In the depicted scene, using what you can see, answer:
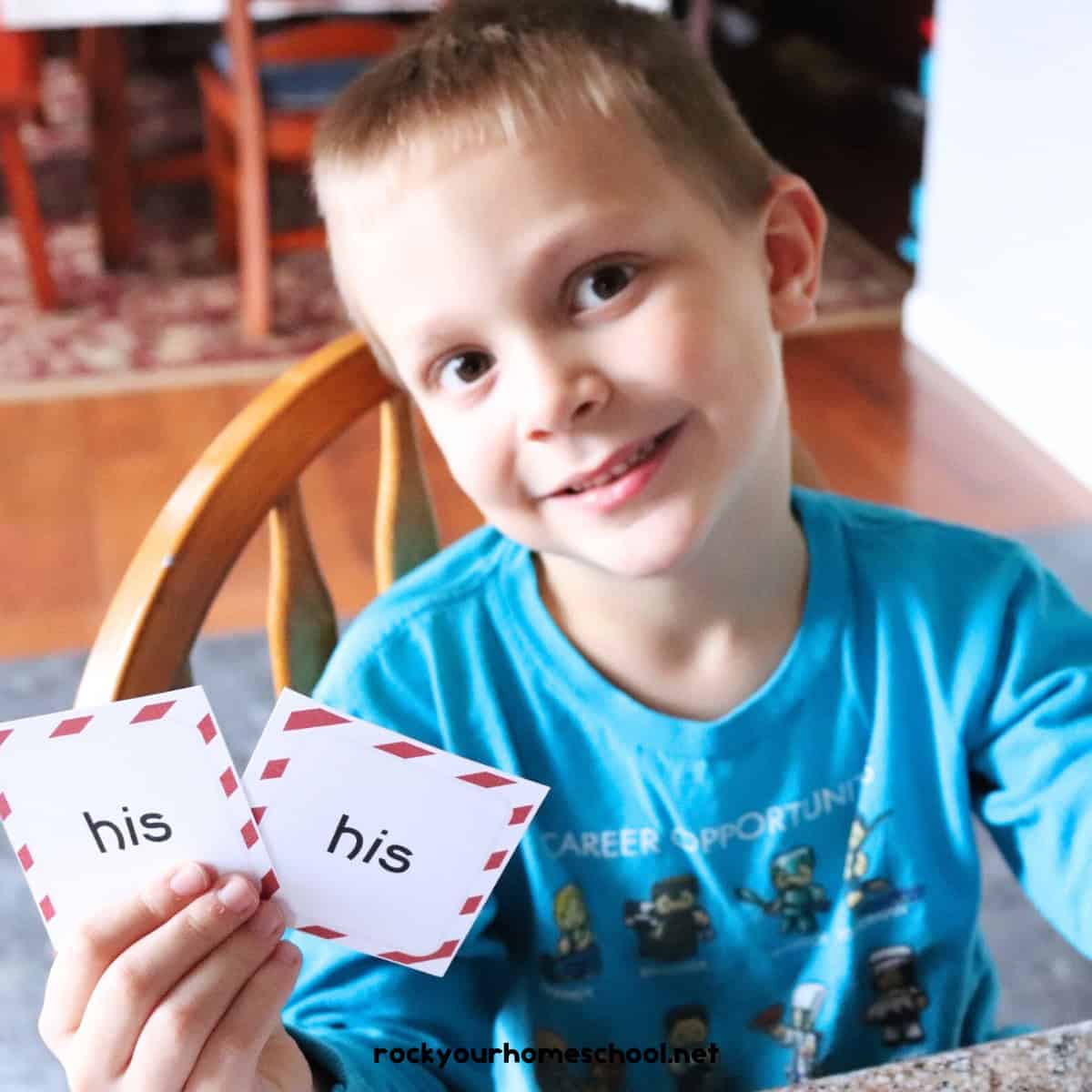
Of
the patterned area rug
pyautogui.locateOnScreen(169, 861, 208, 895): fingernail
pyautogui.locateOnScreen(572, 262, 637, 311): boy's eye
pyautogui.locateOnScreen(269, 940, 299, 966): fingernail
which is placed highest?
pyautogui.locateOnScreen(572, 262, 637, 311): boy's eye

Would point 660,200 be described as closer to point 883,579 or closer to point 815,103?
point 883,579

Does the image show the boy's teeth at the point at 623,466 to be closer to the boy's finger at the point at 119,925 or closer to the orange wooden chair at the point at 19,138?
the boy's finger at the point at 119,925

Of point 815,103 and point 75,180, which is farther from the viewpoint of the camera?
point 815,103

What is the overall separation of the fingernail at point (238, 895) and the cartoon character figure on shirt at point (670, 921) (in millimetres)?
330

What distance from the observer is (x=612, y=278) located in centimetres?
75

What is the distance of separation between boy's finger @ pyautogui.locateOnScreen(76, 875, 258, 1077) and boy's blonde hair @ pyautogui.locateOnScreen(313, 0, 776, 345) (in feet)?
1.25

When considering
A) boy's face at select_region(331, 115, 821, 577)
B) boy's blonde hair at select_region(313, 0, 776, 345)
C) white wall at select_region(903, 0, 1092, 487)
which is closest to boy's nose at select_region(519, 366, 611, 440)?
boy's face at select_region(331, 115, 821, 577)

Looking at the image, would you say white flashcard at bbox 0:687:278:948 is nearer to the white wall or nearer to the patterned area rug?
the white wall

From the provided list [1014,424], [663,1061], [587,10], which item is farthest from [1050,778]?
[1014,424]

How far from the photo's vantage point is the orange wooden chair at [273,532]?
2.55 feet

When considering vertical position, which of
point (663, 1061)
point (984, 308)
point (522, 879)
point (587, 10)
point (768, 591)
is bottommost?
point (984, 308)

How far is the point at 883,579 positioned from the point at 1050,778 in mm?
155

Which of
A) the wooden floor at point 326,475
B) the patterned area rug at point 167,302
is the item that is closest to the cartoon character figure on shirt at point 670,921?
the wooden floor at point 326,475

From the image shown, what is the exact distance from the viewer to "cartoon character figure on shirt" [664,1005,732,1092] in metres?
0.90
